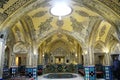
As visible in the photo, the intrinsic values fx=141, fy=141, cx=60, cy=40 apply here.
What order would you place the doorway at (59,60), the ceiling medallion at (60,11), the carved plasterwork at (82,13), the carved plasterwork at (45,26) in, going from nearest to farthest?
the carved plasterwork at (82,13), the ceiling medallion at (60,11), the carved plasterwork at (45,26), the doorway at (59,60)

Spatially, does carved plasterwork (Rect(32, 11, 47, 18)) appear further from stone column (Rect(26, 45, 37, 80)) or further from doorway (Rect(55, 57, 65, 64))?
doorway (Rect(55, 57, 65, 64))

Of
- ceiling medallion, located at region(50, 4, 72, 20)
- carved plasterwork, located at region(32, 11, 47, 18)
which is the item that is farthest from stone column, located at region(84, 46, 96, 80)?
carved plasterwork, located at region(32, 11, 47, 18)

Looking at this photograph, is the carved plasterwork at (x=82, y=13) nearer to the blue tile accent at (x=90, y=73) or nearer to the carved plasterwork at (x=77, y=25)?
the carved plasterwork at (x=77, y=25)

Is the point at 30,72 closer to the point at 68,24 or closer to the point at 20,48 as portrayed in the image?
the point at 20,48

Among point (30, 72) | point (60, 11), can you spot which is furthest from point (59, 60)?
point (60, 11)

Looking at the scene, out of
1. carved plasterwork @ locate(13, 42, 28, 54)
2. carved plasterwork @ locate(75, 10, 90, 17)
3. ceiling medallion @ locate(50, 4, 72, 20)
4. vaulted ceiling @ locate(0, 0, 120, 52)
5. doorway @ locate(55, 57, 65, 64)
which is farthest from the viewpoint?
doorway @ locate(55, 57, 65, 64)

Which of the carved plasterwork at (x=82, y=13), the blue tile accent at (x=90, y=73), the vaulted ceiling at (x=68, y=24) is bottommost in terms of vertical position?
the blue tile accent at (x=90, y=73)

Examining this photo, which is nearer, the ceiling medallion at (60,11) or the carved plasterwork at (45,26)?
the ceiling medallion at (60,11)

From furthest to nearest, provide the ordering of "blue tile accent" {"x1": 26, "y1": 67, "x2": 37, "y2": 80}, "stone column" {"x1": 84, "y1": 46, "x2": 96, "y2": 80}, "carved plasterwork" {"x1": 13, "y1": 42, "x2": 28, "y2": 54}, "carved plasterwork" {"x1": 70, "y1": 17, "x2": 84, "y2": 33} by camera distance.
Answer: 1. "carved plasterwork" {"x1": 13, "y1": 42, "x2": 28, "y2": 54}
2. "blue tile accent" {"x1": 26, "y1": 67, "x2": 37, "y2": 80}
3. "stone column" {"x1": 84, "y1": 46, "x2": 96, "y2": 80}
4. "carved plasterwork" {"x1": 70, "y1": 17, "x2": 84, "y2": 33}

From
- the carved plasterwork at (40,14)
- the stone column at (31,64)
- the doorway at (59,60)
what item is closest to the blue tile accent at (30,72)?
the stone column at (31,64)

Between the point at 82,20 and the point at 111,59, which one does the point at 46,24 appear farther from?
the point at 111,59

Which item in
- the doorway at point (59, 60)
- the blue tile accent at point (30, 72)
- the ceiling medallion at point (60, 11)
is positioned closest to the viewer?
the ceiling medallion at point (60, 11)

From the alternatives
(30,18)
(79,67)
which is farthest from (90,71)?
(79,67)

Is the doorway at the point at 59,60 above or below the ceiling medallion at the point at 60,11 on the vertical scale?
below
